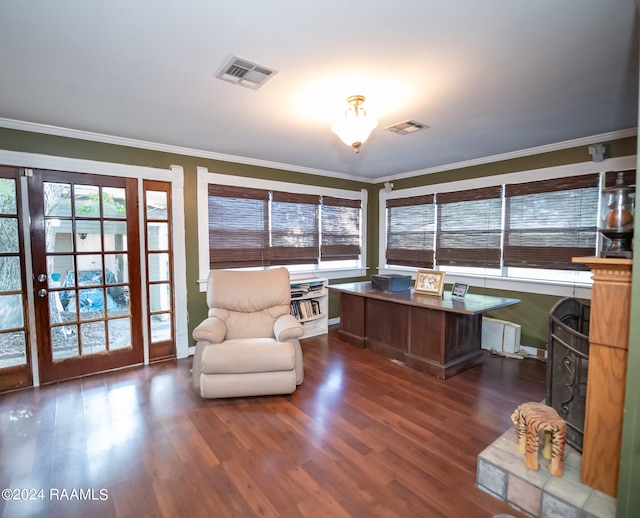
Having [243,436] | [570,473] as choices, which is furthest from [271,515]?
[570,473]

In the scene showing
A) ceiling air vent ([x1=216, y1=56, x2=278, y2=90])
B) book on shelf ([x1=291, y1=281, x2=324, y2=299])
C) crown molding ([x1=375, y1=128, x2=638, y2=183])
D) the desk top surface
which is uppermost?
ceiling air vent ([x1=216, y1=56, x2=278, y2=90])

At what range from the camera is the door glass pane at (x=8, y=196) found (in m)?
3.00

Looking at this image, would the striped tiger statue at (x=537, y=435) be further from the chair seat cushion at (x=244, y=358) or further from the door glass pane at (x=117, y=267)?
the door glass pane at (x=117, y=267)

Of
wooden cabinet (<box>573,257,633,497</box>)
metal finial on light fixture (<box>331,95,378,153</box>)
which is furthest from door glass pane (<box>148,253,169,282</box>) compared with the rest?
wooden cabinet (<box>573,257,633,497</box>)

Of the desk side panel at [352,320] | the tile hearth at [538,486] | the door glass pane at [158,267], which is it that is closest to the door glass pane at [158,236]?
the door glass pane at [158,267]

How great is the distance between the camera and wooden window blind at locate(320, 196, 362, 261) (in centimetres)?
518

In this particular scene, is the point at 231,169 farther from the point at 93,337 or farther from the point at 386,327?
the point at 386,327

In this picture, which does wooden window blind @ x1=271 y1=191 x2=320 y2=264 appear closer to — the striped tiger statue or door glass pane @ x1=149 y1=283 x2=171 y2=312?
door glass pane @ x1=149 y1=283 x2=171 y2=312

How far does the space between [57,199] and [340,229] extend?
3.55m

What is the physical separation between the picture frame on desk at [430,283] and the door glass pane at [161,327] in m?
2.87

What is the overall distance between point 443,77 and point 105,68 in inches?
82.5

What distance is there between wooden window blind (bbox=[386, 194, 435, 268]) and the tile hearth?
3.23 metres

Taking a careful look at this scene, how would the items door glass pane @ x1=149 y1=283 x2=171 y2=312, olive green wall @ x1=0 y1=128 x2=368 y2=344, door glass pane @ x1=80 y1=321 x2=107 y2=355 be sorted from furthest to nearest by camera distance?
1. door glass pane @ x1=149 y1=283 x2=171 y2=312
2. door glass pane @ x1=80 y1=321 x2=107 y2=355
3. olive green wall @ x1=0 y1=128 x2=368 y2=344

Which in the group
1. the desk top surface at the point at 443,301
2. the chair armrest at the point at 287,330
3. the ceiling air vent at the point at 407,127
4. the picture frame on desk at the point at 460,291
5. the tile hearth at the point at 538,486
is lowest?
the tile hearth at the point at 538,486
